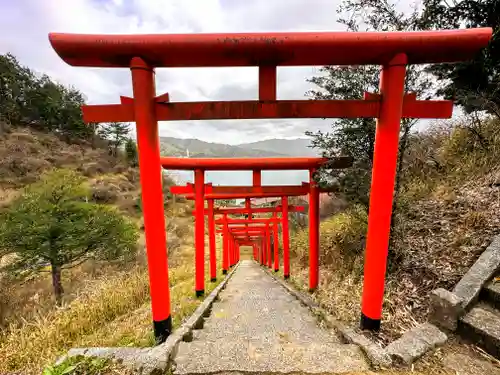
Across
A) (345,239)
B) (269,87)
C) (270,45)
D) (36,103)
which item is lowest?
(345,239)

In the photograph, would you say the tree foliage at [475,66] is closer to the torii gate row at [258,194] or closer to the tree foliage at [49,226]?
the torii gate row at [258,194]

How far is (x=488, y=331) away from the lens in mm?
2225

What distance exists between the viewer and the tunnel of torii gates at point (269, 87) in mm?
2273

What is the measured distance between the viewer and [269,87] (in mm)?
2609

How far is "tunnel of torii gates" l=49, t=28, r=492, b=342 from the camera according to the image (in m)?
2.27

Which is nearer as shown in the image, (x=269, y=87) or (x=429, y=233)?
(x=269, y=87)

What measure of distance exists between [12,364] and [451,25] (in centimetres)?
854

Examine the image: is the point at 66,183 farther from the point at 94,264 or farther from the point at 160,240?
the point at 160,240

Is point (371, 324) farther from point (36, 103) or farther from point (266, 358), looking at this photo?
point (36, 103)

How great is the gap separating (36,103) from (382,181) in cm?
4113

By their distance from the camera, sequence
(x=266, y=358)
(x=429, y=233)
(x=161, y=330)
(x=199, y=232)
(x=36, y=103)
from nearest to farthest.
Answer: (x=266, y=358) < (x=161, y=330) < (x=429, y=233) < (x=199, y=232) < (x=36, y=103)

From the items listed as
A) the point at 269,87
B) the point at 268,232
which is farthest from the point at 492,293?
the point at 268,232

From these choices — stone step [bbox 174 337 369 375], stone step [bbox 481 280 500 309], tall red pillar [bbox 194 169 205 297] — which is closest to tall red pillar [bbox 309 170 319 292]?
tall red pillar [bbox 194 169 205 297]

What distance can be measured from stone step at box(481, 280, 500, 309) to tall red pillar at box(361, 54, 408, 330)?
1.08m
